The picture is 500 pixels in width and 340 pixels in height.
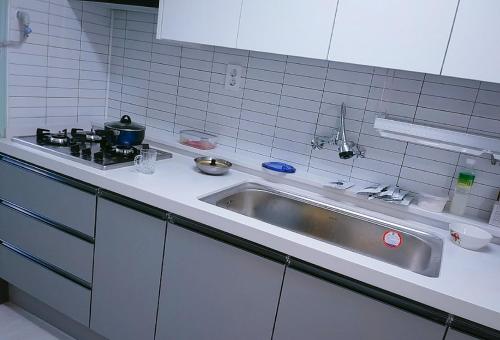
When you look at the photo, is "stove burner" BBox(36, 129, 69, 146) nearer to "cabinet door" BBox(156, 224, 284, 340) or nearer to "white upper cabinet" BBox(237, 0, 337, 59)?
"cabinet door" BBox(156, 224, 284, 340)

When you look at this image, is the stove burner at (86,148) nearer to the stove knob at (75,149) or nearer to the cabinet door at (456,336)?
the stove knob at (75,149)

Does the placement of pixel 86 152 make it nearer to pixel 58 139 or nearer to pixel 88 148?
pixel 88 148

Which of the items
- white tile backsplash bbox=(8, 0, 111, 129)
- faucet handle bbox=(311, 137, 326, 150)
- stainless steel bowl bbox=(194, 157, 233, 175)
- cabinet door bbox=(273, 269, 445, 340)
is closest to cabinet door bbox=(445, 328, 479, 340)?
cabinet door bbox=(273, 269, 445, 340)

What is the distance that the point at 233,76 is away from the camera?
2.12 m

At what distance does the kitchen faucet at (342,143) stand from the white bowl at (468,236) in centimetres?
52

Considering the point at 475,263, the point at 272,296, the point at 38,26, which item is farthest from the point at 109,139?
the point at 475,263

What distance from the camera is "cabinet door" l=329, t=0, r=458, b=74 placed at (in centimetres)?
131

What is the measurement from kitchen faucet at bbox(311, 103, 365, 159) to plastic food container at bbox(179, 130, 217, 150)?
612mm

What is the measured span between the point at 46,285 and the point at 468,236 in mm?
1959

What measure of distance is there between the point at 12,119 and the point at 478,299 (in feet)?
7.33

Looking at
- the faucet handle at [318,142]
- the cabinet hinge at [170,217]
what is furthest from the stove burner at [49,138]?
the faucet handle at [318,142]

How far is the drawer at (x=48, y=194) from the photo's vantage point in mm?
1725

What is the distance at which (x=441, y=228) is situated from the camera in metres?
1.64

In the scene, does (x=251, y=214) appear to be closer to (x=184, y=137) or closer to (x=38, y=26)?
(x=184, y=137)
